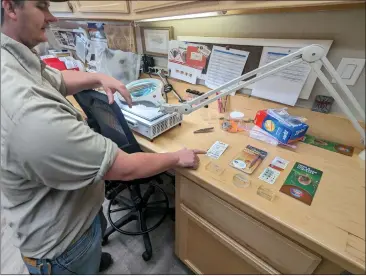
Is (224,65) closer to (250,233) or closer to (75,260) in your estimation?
(250,233)

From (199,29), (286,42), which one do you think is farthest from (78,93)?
(286,42)

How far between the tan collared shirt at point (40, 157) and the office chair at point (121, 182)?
0.27 metres

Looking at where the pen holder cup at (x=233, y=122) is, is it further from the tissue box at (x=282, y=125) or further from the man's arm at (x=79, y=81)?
the man's arm at (x=79, y=81)

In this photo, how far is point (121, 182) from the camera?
113cm

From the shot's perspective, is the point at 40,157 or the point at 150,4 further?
the point at 150,4

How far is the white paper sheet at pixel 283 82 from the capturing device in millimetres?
771

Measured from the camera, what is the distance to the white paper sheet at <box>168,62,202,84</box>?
3.77ft

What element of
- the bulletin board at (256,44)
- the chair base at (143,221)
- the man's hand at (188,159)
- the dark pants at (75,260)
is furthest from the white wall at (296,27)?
the chair base at (143,221)

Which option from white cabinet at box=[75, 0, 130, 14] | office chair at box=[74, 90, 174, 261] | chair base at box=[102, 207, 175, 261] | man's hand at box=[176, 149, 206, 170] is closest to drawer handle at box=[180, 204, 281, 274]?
man's hand at box=[176, 149, 206, 170]

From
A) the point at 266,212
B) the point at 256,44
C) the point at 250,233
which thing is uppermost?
the point at 256,44

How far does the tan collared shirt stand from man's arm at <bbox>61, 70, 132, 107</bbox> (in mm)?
383

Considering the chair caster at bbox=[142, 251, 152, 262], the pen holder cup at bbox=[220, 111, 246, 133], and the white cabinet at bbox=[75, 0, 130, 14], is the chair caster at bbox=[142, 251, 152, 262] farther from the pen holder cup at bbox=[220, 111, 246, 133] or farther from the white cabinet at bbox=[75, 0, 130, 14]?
the white cabinet at bbox=[75, 0, 130, 14]

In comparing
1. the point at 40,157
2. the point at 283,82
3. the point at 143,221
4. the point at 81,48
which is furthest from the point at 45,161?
the point at 81,48

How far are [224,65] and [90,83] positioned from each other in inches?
27.0
